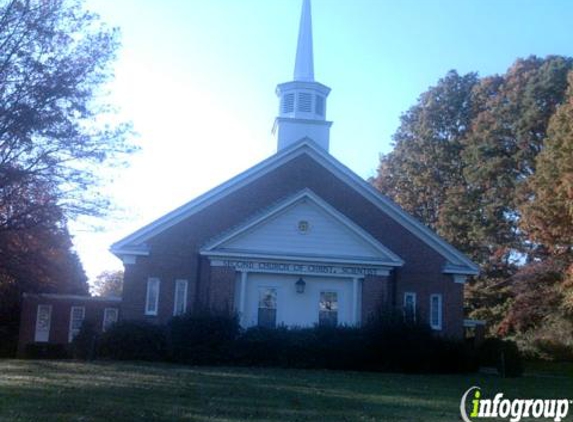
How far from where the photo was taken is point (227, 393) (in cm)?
1429

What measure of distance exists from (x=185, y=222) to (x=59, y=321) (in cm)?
1283

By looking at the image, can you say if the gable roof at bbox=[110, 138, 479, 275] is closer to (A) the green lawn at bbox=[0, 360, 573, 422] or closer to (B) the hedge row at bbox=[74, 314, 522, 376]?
(B) the hedge row at bbox=[74, 314, 522, 376]

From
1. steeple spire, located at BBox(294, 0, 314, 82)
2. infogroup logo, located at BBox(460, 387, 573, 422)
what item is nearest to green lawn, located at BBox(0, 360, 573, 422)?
infogroup logo, located at BBox(460, 387, 573, 422)

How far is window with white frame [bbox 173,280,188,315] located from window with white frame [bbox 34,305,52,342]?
484 inches

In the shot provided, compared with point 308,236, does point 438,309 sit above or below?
below

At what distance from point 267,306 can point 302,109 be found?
10049mm

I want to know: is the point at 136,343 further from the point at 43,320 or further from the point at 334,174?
the point at 43,320

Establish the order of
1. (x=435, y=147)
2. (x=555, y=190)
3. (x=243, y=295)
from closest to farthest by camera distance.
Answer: (x=243, y=295), (x=555, y=190), (x=435, y=147)

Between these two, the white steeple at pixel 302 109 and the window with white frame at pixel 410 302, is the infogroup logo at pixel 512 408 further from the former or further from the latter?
the white steeple at pixel 302 109

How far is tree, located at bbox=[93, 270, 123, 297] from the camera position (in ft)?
276

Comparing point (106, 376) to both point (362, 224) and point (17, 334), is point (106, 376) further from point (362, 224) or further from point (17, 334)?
point (17, 334)

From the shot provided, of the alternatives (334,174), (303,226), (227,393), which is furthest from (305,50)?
(227,393)

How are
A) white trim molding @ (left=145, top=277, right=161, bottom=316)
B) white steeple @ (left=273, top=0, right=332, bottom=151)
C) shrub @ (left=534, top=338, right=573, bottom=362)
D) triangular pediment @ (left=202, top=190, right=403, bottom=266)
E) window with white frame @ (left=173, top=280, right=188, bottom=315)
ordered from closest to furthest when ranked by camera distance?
triangular pediment @ (left=202, top=190, right=403, bottom=266) → white trim molding @ (left=145, top=277, right=161, bottom=316) → window with white frame @ (left=173, top=280, right=188, bottom=315) → white steeple @ (left=273, top=0, right=332, bottom=151) → shrub @ (left=534, top=338, right=573, bottom=362)

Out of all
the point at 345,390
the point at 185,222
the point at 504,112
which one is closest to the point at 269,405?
the point at 345,390
